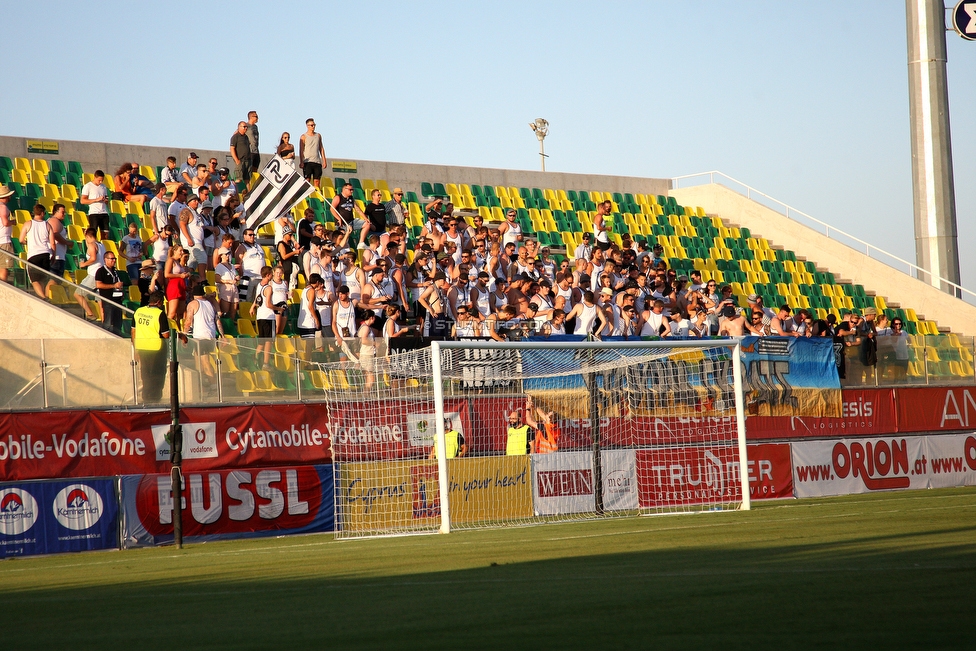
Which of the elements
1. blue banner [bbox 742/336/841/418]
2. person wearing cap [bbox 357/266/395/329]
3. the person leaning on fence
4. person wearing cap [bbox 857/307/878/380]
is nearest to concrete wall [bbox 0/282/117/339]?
person wearing cap [bbox 357/266/395/329]

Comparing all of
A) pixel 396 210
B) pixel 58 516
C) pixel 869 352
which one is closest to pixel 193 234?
pixel 396 210

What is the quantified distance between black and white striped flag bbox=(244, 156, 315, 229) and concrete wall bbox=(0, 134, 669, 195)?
399 cm

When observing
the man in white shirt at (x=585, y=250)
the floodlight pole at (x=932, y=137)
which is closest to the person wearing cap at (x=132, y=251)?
the man in white shirt at (x=585, y=250)

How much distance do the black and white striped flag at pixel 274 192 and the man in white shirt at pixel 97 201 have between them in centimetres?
242

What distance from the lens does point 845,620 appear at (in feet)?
17.4

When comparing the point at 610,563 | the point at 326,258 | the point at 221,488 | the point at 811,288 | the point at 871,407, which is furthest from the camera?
the point at 811,288

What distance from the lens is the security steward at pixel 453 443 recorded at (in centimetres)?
1638

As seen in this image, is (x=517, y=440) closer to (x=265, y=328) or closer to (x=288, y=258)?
(x=265, y=328)

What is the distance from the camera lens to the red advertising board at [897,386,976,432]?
21688 mm

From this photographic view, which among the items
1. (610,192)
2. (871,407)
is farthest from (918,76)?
(871,407)

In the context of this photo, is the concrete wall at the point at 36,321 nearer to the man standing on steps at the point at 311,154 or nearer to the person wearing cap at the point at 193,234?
the person wearing cap at the point at 193,234

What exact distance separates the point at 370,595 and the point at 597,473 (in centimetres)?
1007

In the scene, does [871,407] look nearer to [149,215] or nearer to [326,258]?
[326,258]

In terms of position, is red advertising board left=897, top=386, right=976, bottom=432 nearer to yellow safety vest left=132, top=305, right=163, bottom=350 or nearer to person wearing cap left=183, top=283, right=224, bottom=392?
person wearing cap left=183, top=283, right=224, bottom=392
